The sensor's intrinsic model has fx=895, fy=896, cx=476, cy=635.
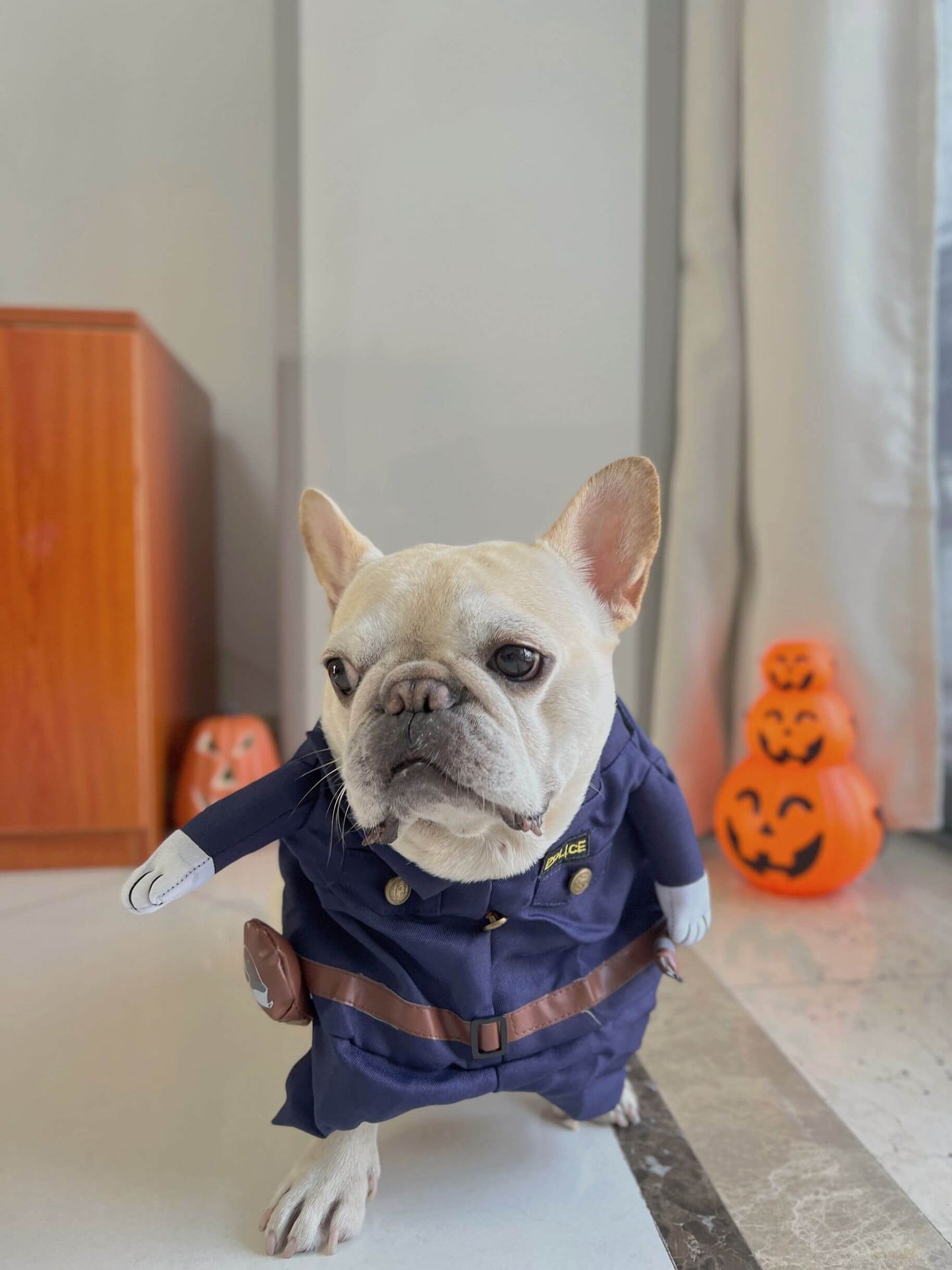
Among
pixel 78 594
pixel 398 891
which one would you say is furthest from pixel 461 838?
pixel 78 594

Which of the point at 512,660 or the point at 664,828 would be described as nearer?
the point at 512,660

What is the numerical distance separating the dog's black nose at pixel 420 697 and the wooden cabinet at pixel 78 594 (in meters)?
0.96

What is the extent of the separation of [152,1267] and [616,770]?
1.64ft

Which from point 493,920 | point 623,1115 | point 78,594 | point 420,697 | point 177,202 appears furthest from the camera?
point 78,594

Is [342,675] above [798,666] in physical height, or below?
above

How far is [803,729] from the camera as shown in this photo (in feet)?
4.58

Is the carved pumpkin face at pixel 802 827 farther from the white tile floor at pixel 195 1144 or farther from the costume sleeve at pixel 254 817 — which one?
the costume sleeve at pixel 254 817

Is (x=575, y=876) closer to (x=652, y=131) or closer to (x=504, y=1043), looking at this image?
(x=504, y=1043)

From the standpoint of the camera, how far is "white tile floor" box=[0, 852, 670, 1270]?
671 millimetres

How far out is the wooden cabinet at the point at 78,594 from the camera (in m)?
1.37

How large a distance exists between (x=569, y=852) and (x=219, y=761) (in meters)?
0.99

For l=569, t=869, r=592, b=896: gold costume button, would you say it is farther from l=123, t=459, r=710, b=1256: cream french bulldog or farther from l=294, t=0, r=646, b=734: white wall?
l=294, t=0, r=646, b=734: white wall

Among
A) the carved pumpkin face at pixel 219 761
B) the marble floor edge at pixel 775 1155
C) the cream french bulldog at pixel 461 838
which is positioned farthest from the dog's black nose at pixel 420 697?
the carved pumpkin face at pixel 219 761

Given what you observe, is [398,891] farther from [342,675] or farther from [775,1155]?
[775,1155]
